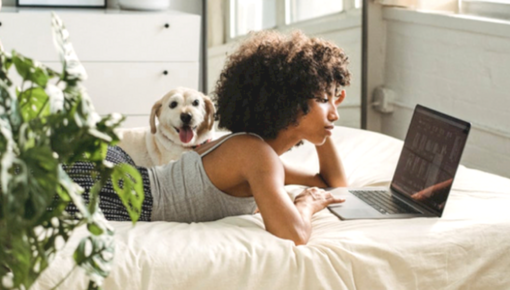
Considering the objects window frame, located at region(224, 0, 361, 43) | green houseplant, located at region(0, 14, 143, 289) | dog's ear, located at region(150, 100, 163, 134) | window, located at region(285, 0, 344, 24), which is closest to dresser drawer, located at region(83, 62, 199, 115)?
window frame, located at region(224, 0, 361, 43)

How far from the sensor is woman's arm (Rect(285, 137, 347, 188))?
2330 millimetres

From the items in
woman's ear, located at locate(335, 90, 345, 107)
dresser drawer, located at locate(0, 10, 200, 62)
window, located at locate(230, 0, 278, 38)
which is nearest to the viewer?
woman's ear, located at locate(335, 90, 345, 107)

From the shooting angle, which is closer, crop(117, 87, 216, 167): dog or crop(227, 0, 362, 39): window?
crop(117, 87, 216, 167): dog

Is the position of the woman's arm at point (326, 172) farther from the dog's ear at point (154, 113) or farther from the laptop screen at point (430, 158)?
the dog's ear at point (154, 113)

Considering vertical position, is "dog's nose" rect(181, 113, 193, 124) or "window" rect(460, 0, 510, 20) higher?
"window" rect(460, 0, 510, 20)

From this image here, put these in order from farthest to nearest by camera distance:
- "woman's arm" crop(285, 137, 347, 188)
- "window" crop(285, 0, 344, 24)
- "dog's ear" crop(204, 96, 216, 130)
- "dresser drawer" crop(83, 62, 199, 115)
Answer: "window" crop(285, 0, 344, 24) < "dresser drawer" crop(83, 62, 199, 115) < "dog's ear" crop(204, 96, 216, 130) < "woman's arm" crop(285, 137, 347, 188)

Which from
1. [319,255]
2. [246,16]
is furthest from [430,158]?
[246,16]

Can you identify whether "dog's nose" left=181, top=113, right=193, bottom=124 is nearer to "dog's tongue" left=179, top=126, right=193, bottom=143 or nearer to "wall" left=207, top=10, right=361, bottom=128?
"dog's tongue" left=179, top=126, right=193, bottom=143

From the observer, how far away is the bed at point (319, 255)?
1.61 meters

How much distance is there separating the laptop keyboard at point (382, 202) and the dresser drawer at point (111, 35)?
6.50 ft

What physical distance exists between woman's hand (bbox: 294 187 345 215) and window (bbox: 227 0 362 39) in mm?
2136

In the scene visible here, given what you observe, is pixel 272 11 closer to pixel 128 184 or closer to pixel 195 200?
pixel 195 200

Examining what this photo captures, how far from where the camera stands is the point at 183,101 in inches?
117

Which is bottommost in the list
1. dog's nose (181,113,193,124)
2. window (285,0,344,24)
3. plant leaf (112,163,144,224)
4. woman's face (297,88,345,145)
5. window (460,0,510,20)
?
dog's nose (181,113,193,124)
